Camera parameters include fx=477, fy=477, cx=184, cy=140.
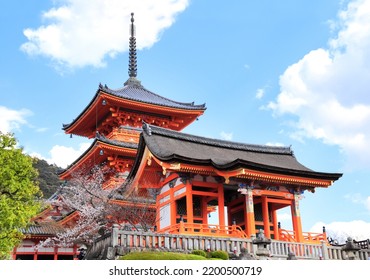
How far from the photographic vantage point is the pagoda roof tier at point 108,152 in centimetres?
3488

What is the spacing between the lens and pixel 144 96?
140ft

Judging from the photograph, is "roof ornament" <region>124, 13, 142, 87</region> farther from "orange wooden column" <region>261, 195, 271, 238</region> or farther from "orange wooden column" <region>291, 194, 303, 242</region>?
"orange wooden column" <region>291, 194, 303, 242</region>

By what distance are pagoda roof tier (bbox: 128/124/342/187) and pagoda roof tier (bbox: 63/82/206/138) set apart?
1127 centimetres

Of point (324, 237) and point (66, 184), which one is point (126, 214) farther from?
point (66, 184)

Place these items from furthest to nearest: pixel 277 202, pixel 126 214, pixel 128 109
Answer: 1. pixel 128 109
2. pixel 126 214
3. pixel 277 202

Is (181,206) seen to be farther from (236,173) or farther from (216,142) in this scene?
(216,142)

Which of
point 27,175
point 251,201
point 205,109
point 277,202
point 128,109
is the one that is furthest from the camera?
point 205,109

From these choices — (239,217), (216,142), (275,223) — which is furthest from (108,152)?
(275,223)

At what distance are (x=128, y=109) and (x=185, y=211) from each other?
1655 cm

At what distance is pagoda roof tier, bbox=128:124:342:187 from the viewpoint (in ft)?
74.2

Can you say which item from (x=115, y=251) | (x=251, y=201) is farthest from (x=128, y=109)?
(x=115, y=251)

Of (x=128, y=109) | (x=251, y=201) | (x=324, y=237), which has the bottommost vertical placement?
(x=324, y=237)

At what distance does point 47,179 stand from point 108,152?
→ 56.2m
